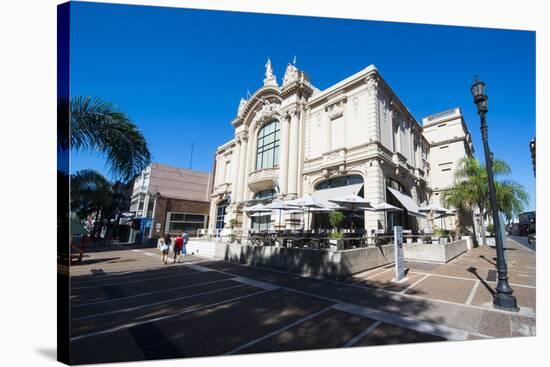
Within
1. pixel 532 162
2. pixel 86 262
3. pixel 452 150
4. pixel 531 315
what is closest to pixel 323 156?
pixel 532 162

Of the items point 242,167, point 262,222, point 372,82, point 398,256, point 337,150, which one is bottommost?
point 262,222

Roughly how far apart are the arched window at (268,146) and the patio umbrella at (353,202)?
30.3 feet

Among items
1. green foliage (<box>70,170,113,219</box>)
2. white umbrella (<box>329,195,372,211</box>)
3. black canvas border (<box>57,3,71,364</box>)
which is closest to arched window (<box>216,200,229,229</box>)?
white umbrella (<box>329,195,372,211</box>)

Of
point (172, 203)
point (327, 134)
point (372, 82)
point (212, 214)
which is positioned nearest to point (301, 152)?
point (327, 134)

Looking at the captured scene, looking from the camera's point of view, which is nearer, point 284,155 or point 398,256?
point 398,256

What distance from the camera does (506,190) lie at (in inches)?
688

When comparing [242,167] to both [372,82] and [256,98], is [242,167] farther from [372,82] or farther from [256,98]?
[372,82]

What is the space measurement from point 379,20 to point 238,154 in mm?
20617

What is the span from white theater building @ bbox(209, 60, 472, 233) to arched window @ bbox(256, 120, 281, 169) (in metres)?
0.09

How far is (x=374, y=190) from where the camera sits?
14.3 metres

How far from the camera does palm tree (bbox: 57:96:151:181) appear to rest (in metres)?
3.48

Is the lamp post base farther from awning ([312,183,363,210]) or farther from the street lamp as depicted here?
awning ([312,183,363,210])

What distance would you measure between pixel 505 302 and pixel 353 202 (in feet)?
21.3

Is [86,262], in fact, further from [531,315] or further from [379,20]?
[531,315]
